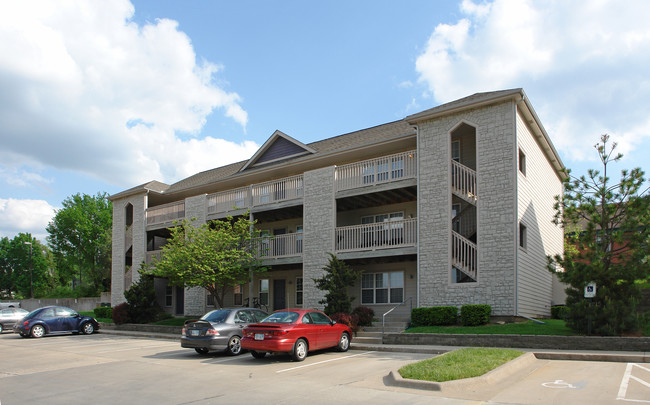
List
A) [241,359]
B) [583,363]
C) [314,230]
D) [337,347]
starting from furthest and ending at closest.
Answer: [314,230] < [337,347] < [241,359] < [583,363]

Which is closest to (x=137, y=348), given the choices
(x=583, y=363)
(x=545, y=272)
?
(x=583, y=363)

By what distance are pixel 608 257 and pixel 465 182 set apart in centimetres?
607

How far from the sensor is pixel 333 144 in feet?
90.5

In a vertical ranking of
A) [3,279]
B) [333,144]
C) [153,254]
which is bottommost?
[3,279]

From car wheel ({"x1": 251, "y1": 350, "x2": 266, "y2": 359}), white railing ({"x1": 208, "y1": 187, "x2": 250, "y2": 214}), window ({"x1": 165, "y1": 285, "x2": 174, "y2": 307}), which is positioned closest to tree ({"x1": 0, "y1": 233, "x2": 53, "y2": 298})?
window ({"x1": 165, "y1": 285, "x2": 174, "y2": 307})

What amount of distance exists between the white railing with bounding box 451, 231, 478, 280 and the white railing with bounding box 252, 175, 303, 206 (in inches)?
343

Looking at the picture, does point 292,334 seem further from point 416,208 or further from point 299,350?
point 416,208

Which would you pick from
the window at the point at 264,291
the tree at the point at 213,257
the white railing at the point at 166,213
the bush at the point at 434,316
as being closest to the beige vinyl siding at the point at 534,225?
the bush at the point at 434,316

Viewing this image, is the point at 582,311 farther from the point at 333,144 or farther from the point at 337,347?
the point at 333,144

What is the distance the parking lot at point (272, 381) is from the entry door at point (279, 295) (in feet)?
40.6

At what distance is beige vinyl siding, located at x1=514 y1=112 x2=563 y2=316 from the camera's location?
19.5m

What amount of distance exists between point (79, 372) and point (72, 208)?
58.0 m

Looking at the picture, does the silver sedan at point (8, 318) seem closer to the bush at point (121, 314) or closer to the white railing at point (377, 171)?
the bush at point (121, 314)

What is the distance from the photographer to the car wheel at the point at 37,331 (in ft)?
78.4
